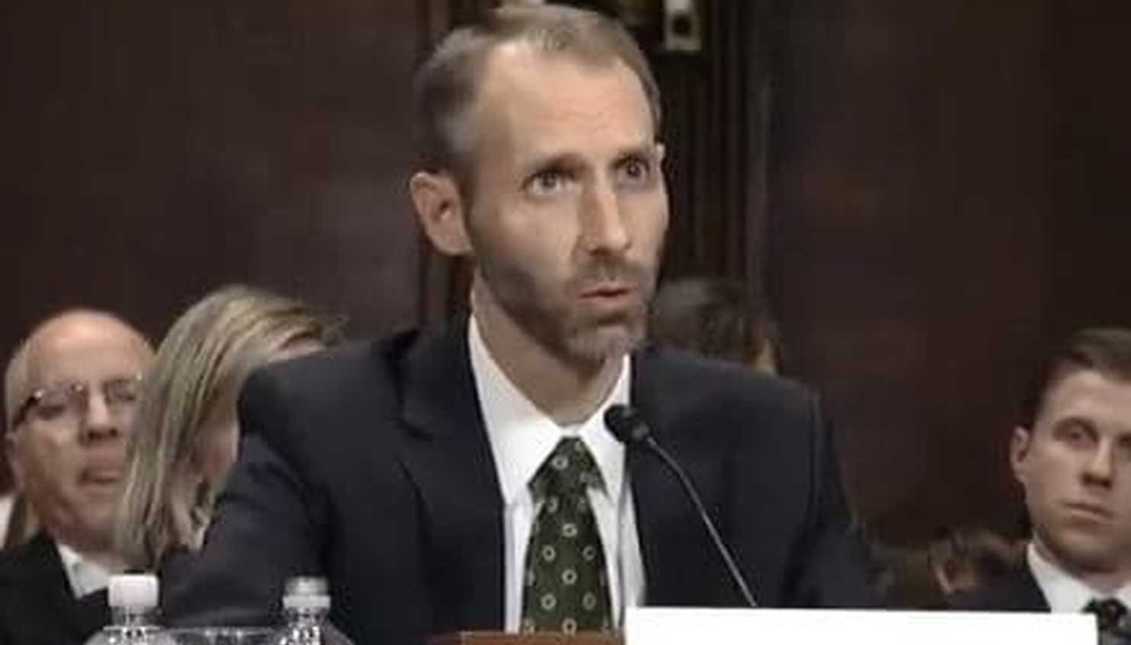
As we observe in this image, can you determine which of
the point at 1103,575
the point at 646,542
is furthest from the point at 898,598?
the point at 646,542

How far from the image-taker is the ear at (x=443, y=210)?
2.68 meters

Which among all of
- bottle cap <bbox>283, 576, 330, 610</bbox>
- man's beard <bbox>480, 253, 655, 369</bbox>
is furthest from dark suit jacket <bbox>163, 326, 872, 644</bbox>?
bottle cap <bbox>283, 576, 330, 610</bbox>

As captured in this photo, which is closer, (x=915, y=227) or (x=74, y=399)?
(x=74, y=399)

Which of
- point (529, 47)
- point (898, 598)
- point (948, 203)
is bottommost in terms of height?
point (898, 598)

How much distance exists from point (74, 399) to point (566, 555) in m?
1.84

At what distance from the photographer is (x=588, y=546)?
103 inches

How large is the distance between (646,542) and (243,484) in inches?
13.9

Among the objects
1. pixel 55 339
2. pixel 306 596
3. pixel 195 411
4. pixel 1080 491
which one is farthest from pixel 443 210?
pixel 55 339

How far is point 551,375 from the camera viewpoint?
8.75 ft

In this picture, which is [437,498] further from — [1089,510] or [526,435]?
[1089,510]

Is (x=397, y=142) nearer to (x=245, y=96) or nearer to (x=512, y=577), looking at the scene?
(x=245, y=96)

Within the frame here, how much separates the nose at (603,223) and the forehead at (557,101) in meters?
0.05

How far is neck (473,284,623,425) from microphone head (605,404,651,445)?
159 mm

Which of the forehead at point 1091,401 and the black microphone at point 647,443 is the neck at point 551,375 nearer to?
the black microphone at point 647,443
